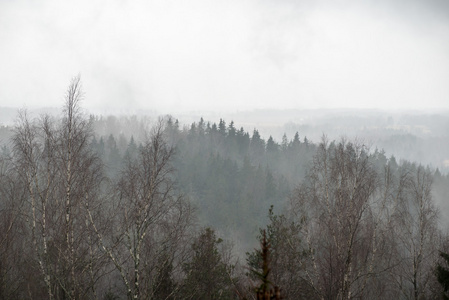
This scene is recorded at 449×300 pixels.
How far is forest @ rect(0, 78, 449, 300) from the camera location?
11891 millimetres

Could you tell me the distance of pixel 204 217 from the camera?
5425 cm

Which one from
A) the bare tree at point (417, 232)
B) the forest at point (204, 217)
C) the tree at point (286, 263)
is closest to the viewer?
the forest at point (204, 217)

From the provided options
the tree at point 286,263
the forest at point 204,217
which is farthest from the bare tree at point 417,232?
the tree at point 286,263

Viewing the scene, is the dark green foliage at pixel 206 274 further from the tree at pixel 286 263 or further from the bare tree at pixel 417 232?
the bare tree at pixel 417 232

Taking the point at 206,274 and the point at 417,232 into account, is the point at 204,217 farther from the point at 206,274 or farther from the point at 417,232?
the point at 206,274

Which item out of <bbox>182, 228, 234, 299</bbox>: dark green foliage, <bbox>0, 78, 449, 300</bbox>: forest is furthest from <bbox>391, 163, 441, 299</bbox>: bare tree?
<bbox>182, 228, 234, 299</bbox>: dark green foliage

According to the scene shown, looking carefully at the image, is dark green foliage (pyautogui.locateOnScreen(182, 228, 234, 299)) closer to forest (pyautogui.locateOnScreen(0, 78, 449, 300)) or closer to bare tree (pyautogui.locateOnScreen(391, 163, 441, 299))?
forest (pyautogui.locateOnScreen(0, 78, 449, 300))

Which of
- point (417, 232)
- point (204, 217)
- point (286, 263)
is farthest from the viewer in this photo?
point (204, 217)

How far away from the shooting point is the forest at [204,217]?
1189cm

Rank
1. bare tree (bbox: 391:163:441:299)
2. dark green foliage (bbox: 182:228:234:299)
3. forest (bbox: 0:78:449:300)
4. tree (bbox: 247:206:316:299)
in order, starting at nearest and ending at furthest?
forest (bbox: 0:78:449:300) < tree (bbox: 247:206:316:299) < dark green foliage (bbox: 182:228:234:299) < bare tree (bbox: 391:163:441:299)

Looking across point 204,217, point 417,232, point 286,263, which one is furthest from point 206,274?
point 204,217

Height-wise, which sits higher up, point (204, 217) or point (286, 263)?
point (286, 263)

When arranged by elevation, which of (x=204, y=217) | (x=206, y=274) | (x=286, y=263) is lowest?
(x=204, y=217)

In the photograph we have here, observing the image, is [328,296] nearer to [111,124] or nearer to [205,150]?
[205,150]
